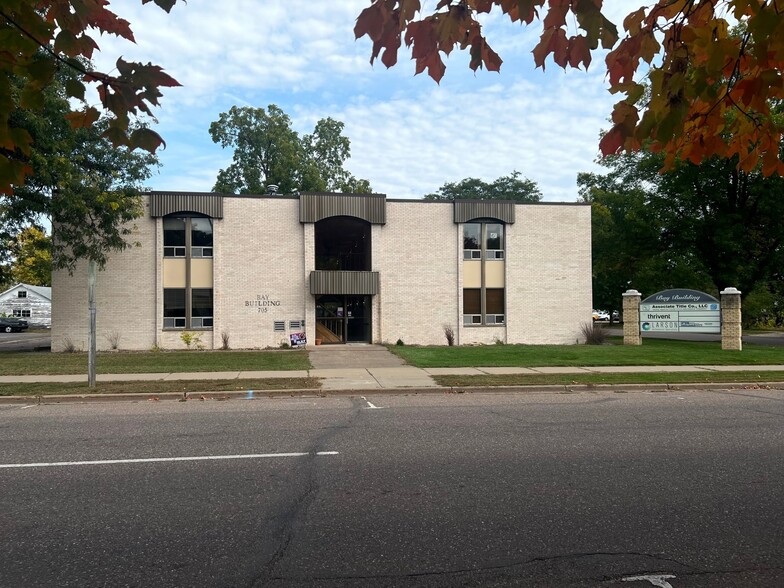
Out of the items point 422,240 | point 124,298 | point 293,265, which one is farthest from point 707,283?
point 124,298

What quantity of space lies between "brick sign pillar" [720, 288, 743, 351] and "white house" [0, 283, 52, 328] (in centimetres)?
5897

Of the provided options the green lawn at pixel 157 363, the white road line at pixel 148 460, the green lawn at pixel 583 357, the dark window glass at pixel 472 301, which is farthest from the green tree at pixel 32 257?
the white road line at pixel 148 460

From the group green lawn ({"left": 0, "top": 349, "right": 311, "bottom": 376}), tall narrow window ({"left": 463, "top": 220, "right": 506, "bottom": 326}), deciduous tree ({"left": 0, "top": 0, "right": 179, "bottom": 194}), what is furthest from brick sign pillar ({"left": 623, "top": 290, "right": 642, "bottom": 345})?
deciduous tree ({"left": 0, "top": 0, "right": 179, "bottom": 194})

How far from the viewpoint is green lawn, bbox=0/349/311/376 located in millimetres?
15531

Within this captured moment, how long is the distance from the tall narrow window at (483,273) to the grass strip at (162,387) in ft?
45.9

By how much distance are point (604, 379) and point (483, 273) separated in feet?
43.3

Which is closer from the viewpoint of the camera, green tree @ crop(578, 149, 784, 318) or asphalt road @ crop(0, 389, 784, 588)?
asphalt road @ crop(0, 389, 784, 588)

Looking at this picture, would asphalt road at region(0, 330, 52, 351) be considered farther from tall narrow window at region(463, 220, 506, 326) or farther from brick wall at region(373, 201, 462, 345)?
tall narrow window at region(463, 220, 506, 326)

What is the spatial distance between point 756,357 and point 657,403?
396 inches

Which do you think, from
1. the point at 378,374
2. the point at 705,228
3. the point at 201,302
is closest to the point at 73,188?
the point at 201,302

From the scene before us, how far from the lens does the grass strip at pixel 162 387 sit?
11.8 m

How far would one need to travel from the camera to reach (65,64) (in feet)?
10.8

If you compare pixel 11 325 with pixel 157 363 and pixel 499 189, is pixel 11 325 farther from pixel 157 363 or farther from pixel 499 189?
pixel 499 189

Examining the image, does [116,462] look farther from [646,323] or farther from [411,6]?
[646,323]
